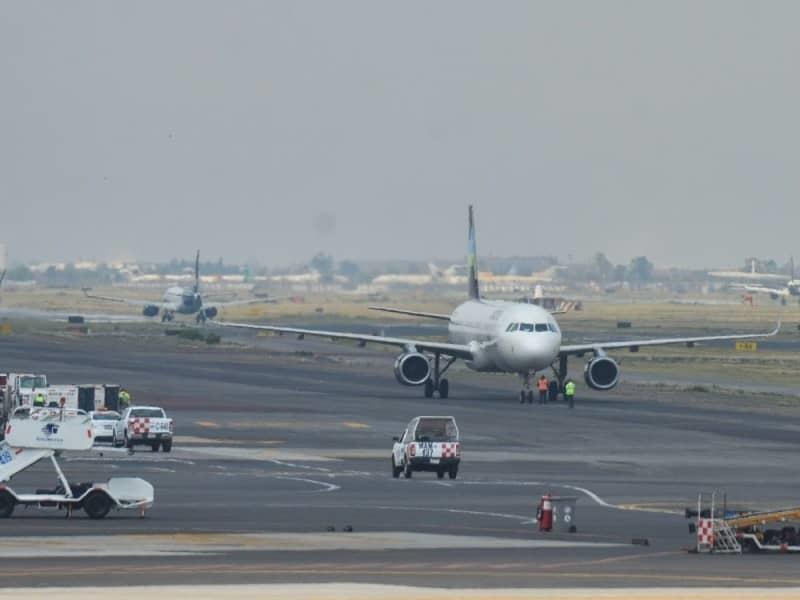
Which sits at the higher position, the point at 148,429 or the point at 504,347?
the point at 504,347

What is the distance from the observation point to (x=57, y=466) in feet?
165

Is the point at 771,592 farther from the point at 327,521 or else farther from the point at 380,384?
the point at 380,384

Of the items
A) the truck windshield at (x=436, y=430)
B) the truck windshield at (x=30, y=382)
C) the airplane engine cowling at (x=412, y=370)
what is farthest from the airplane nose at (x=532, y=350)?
the truck windshield at (x=436, y=430)

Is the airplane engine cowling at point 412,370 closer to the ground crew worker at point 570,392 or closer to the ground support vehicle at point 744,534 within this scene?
the ground crew worker at point 570,392

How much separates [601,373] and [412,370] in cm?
950

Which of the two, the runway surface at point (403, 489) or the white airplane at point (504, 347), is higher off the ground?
the white airplane at point (504, 347)

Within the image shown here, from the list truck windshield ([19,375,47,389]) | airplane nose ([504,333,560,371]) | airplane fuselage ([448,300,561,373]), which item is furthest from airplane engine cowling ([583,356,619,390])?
truck windshield ([19,375,47,389])

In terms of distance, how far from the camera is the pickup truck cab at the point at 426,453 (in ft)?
217

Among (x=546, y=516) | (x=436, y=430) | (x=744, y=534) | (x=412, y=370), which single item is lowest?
(x=546, y=516)

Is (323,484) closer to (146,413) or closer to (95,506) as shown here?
(95,506)

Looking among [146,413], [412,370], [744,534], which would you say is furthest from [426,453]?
[412,370]

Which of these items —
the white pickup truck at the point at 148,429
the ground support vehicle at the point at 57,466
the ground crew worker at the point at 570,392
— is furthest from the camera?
the ground crew worker at the point at 570,392

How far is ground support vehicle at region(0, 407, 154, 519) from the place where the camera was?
50.7 metres

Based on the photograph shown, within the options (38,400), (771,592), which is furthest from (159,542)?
(38,400)
